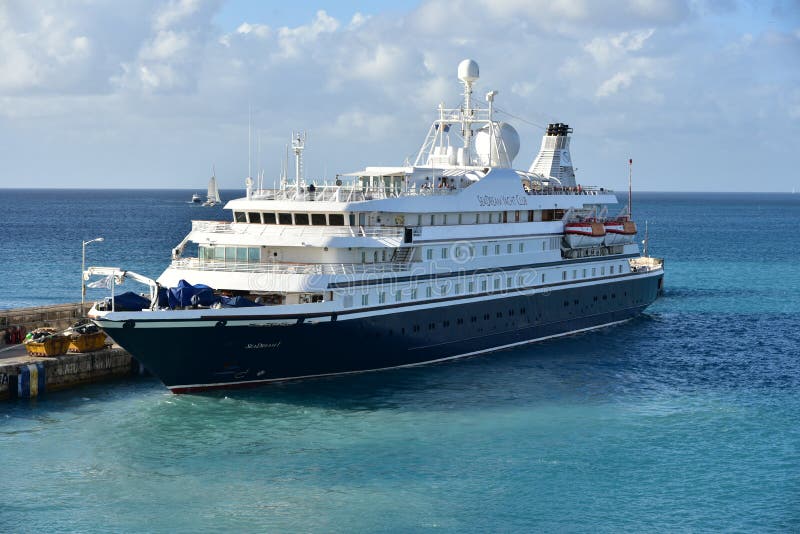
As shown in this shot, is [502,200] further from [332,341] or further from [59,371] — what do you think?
[59,371]

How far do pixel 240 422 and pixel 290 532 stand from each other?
9.57 metres

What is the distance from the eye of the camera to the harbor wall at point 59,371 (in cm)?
3816

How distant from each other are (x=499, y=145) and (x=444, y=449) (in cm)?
2638

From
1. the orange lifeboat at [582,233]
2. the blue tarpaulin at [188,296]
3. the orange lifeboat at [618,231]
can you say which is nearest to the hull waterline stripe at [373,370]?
the blue tarpaulin at [188,296]

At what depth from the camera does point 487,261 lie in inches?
1879

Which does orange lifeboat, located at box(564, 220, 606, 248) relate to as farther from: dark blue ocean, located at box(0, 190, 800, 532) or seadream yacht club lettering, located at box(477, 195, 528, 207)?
dark blue ocean, located at box(0, 190, 800, 532)

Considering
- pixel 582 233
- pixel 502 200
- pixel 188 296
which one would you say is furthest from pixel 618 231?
pixel 188 296

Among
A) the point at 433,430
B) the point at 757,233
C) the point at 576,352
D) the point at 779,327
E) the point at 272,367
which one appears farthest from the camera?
the point at 757,233

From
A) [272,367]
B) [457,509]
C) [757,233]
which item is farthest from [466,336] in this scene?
[757,233]

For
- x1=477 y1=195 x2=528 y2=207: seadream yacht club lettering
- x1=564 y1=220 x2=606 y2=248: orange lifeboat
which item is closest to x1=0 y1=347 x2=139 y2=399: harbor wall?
x1=477 y1=195 x2=528 y2=207: seadream yacht club lettering

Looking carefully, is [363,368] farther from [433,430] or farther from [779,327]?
[779,327]

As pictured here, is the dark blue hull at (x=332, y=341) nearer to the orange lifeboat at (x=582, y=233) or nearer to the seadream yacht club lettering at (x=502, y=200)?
the orange lifeboat at (x=582, y=233)

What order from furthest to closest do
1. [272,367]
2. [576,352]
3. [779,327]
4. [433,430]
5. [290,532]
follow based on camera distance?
[779,327] < [576,352] < [272,367] < [433,430] < [290,532]

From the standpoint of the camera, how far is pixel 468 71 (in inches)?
2095
